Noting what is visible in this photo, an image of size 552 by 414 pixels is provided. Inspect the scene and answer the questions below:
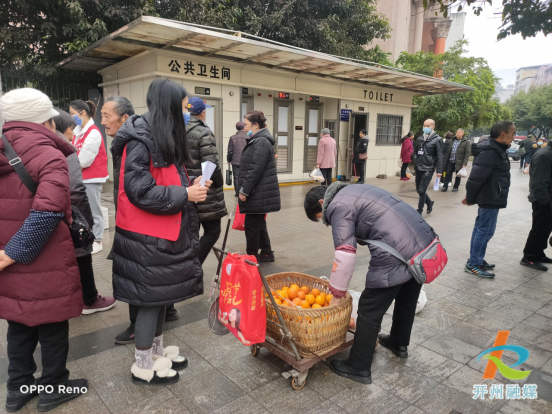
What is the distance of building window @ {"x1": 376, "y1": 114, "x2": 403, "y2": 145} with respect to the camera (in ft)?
49.7

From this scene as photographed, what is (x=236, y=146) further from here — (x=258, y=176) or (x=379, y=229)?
(x=379, y=229)

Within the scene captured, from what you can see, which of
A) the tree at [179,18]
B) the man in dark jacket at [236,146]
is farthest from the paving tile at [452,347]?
the tree at [179,18]

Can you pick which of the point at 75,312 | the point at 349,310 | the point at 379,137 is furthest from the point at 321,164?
the point at 75,312

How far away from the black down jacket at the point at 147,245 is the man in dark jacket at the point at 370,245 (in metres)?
0.94

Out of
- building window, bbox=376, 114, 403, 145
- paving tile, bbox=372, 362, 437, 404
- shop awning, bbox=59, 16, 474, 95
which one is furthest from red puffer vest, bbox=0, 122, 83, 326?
building window, bbox=376, 114, 403, 145

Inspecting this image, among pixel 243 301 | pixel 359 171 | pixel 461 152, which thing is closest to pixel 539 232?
pixel 243 301

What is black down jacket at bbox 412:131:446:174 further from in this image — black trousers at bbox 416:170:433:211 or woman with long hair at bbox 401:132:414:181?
woman with long hair at bbox 401:132:414:181

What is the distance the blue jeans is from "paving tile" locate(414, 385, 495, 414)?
103 inches

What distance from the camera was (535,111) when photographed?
1847 inches

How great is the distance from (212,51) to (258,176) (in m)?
6.04

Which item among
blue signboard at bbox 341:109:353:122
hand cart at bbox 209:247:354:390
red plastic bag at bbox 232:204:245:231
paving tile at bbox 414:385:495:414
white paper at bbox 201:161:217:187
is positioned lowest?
paving tile at bbox 414:385:495:414

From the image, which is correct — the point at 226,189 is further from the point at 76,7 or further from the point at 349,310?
the point at 349,310

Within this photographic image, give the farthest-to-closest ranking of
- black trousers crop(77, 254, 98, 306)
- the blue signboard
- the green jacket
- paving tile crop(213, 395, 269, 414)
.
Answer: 1. the blue signboard
2. the green jacket
3. black trousers crop(77, 254, 98, 306)
4. paving tile crop(213, 395, 269, 414)

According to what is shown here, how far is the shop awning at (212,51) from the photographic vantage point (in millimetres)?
7715
